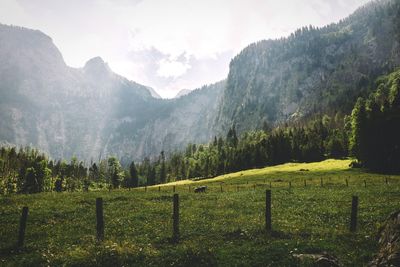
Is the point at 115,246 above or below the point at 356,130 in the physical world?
below

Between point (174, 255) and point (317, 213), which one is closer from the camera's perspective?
point (174, 255)

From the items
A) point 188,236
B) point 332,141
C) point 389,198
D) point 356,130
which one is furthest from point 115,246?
point 332,141

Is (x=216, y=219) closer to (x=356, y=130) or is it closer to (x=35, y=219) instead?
(x=35, y=219)

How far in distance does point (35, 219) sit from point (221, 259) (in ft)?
64.3

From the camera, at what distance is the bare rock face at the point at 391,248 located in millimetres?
12938

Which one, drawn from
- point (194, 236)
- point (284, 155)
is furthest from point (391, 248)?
point (284, 155)

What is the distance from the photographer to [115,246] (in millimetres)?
17453

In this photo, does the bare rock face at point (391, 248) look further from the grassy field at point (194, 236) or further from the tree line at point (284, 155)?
the tree line at point (284, 155)

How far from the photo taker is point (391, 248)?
45.1 ft

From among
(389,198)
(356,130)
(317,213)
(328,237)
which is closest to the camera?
(328,237)

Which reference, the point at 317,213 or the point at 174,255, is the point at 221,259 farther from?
the point at 317,213

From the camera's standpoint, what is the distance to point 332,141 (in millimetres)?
144750

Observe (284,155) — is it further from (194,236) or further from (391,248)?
(391,248)

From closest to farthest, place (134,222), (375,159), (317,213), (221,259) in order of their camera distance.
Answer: (221,259) < (134,222) < (317,213) < (375,159)
